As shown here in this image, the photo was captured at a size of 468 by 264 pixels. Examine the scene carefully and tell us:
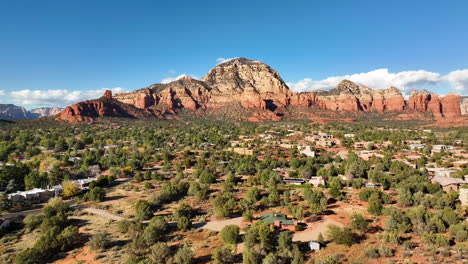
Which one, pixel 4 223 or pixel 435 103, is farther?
pixel 435 103

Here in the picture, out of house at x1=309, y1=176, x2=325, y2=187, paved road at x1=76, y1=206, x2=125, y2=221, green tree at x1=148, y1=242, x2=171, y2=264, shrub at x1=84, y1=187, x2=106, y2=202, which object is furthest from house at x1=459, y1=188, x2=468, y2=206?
shrub at x1=84, y1=187, x2=106, y2=202

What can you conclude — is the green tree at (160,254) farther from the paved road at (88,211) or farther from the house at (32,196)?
the house at (32,196)

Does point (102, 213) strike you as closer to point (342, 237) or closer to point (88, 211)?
point (88, 211)

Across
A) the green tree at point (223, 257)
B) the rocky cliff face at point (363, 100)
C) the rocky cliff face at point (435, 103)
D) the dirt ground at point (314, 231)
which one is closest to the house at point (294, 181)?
the dirt ground at point (314, 231)

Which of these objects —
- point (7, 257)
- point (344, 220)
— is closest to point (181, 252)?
point (7, 257)

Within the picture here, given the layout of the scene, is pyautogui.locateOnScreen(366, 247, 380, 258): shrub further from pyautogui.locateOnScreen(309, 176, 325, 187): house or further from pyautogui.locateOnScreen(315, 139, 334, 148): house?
pyautogui.locateOnScreen(315, 139, 334, 148): house

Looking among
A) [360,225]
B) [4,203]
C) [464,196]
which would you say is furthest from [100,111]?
[464,196]
